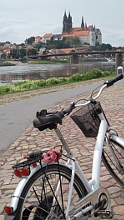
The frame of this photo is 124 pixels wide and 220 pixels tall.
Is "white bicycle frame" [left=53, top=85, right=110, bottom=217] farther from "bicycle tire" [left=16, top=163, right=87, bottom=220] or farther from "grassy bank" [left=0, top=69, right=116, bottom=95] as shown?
"grassy bank" [left=0, top=69, right=116, bottom=95]

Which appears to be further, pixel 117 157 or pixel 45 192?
pixel 117 157

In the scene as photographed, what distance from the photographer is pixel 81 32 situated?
6535 inches

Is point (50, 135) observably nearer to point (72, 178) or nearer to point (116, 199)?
point (116, 199)

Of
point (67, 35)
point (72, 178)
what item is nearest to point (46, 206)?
point (72, 178)

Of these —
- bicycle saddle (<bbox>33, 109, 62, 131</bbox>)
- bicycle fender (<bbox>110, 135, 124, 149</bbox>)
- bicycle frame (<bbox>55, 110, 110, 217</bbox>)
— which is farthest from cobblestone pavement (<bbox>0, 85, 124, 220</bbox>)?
bicycle saddle (<bbox>33, 109, 62, 131</bbox>)

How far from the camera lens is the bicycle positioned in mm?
1735

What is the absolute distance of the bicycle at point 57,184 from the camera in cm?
174

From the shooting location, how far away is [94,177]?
2.15 m

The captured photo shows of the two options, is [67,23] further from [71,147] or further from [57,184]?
[57,184]

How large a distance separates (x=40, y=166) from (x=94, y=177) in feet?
1.67

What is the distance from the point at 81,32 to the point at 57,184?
16990 centimetres

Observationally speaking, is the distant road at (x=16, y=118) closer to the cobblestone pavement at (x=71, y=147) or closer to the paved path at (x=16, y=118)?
the paved path at (x=16, y=118)

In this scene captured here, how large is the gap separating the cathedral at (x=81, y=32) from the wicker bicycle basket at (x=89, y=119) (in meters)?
163

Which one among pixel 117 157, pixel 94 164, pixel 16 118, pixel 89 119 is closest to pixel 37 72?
pixel 16 118
